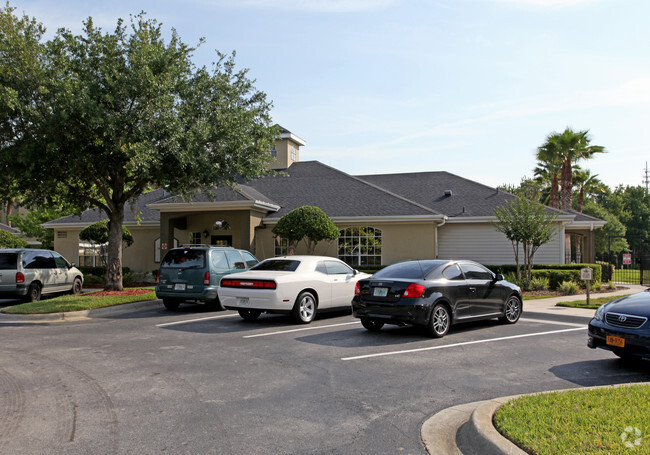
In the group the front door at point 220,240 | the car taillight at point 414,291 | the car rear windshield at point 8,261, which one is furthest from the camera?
the front door at point 220,240

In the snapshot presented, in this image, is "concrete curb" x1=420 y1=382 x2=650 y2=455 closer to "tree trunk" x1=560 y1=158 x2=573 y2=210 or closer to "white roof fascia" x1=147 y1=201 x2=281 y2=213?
"white roof fascia" x1=147 y1=201 x2=281 y2=213

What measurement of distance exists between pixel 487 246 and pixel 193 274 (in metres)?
15.4

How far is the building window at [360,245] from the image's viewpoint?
24875 millimetres

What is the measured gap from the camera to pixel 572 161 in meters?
35.2

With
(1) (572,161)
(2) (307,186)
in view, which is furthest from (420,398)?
(1) (572,161)

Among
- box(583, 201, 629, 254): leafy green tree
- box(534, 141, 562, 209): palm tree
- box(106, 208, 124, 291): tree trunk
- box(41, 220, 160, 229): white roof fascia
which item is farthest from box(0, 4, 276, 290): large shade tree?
box(583, 201, 629, 254): leafy green tree

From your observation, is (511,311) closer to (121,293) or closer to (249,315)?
(249,315)

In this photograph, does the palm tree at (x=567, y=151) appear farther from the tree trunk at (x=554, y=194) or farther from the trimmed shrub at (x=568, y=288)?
the trimmed shrub at (x=568, y=288)

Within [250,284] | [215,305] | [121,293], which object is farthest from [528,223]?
[121,293]

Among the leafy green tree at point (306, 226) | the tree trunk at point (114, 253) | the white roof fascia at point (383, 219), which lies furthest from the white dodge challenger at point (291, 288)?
the white roof fascia at point (383, 219)

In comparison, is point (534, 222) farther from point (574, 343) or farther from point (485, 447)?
point (485, 447)

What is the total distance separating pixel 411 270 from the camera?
10.7 m

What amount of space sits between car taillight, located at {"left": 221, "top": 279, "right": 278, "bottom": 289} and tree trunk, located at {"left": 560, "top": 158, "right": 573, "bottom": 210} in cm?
2825

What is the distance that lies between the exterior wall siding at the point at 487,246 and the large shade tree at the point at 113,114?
1143cm
